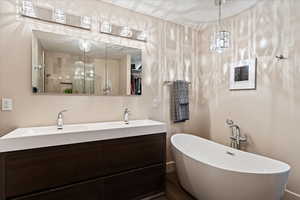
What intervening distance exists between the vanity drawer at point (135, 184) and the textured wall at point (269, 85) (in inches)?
56.1

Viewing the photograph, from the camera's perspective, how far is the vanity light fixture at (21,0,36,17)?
68.0 inches

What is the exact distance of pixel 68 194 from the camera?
1494 millimetres

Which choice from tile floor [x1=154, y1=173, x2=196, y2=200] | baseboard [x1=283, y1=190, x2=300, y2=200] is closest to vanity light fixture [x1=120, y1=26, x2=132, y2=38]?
tile floor [x1=154, y1=173, x2=196, y2=200]

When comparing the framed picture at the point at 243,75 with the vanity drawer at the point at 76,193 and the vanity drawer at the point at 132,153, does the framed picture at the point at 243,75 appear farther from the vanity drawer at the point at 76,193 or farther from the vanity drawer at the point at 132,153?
the vanity drawer at the point at 76,193

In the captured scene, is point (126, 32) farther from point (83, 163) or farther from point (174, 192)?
point (174, 192)

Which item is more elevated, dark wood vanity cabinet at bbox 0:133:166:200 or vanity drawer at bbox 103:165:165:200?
dark wood vanity cabinet at bbox 0:133:166:200

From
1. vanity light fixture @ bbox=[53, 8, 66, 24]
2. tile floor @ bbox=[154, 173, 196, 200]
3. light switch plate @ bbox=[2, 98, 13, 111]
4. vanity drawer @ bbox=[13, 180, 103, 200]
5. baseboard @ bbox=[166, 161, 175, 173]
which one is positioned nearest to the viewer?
vanity drawer @ bbox=[13, 180, 103, 200]

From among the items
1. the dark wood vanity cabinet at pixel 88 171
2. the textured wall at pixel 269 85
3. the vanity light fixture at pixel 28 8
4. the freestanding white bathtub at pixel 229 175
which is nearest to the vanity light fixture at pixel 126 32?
the vanity light fixture at pixel 28 8

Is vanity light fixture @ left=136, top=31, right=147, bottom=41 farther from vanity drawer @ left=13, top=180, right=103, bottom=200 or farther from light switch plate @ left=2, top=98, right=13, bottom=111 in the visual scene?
vanity drawer @ left=13, top=180, right=103, bottom=200

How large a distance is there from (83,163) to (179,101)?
175 centimetres

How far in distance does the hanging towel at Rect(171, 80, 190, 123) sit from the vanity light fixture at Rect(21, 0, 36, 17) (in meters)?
2.11

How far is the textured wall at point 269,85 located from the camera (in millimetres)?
1852

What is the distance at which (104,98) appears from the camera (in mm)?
2189

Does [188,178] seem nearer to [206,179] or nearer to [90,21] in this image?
[206,179]
